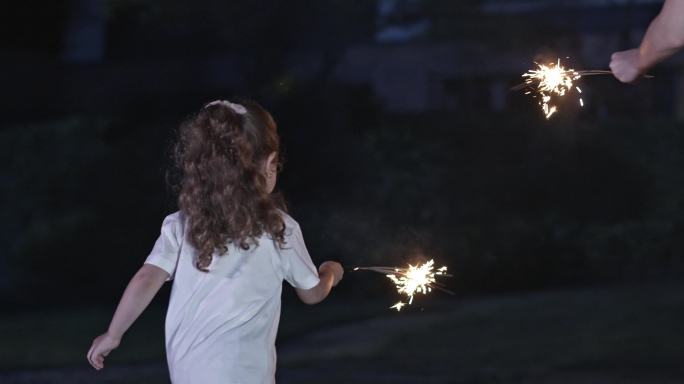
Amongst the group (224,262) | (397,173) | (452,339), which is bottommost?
(224,262)

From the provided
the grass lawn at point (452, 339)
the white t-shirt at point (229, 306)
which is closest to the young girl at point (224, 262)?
the white t-shirt at point (229, 306)

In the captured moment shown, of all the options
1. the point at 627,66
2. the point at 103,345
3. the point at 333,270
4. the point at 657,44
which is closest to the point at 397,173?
the point at 333,270

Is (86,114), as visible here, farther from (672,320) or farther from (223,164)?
(223,164)

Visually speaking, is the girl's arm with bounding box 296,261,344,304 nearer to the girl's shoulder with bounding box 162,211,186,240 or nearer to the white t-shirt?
the white t-shirt

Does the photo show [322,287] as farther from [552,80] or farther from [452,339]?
[452,339]

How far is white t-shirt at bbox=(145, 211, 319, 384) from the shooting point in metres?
3.73

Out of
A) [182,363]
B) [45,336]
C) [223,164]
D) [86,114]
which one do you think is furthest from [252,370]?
[86,114]

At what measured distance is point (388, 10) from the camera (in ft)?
48.7

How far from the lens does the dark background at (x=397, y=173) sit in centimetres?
1171

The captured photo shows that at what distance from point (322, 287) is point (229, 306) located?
1.10 feet

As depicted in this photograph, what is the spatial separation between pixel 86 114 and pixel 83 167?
7.25ft

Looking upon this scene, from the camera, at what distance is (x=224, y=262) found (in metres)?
3.76

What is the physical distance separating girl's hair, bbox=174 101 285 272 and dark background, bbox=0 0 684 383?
6248mm

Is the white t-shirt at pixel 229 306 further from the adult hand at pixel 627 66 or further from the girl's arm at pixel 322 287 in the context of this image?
the adult hand at pixel 627 66
